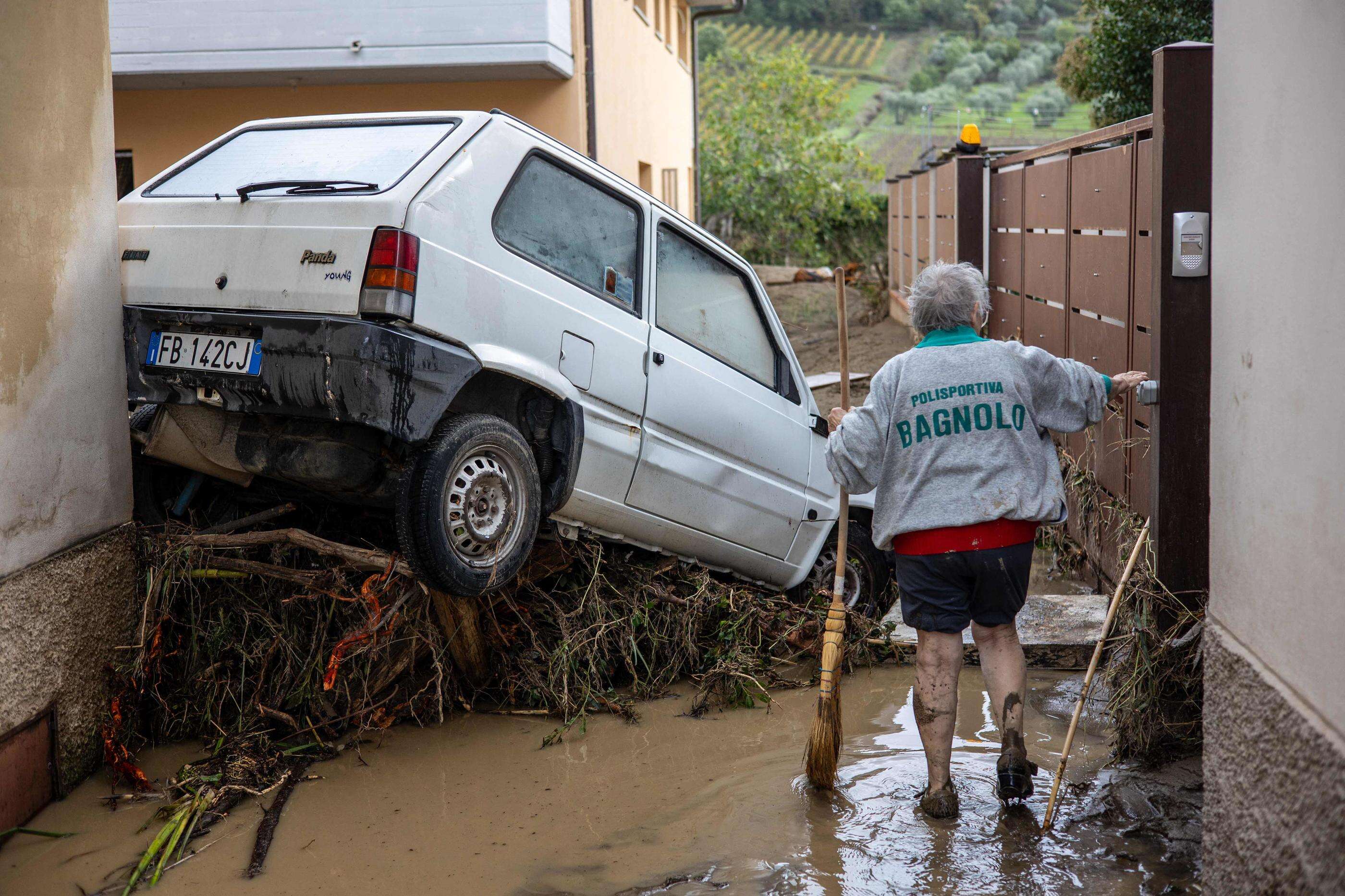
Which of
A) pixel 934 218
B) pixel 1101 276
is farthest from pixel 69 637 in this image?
pixel 934 218

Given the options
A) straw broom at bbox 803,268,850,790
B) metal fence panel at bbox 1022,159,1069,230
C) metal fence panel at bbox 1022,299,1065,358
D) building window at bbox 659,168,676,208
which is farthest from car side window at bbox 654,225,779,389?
building window at bbox 659,168,676,208

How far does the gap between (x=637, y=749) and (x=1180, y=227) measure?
262 centimetres

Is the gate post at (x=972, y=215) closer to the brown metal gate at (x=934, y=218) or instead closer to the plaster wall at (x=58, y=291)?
the brown metal gate at (x=934, y=218)

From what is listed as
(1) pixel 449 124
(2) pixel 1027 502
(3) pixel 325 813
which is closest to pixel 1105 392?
(2) pixel 1027 502

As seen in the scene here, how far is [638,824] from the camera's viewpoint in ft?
12.8

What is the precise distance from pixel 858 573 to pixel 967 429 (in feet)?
7.07

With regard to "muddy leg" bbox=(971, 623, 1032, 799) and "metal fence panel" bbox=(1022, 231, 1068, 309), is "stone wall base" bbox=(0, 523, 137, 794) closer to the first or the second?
"muddy leg" bbox=(971, 623, 1032, 799)

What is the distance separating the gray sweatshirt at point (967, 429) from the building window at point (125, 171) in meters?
10.5

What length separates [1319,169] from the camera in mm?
2406

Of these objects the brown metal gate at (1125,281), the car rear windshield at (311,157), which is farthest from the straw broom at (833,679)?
the car rear windshield at (311,157)

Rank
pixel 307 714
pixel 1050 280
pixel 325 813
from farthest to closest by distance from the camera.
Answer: pixel 1050 280, pixel 307 714, pixel 325 813

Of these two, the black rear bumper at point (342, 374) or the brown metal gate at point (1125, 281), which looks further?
the brown metal gate at point (1125, 281)

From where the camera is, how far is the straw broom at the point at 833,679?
13.3 ft

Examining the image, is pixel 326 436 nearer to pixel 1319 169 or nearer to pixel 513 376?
pixel 513 376
